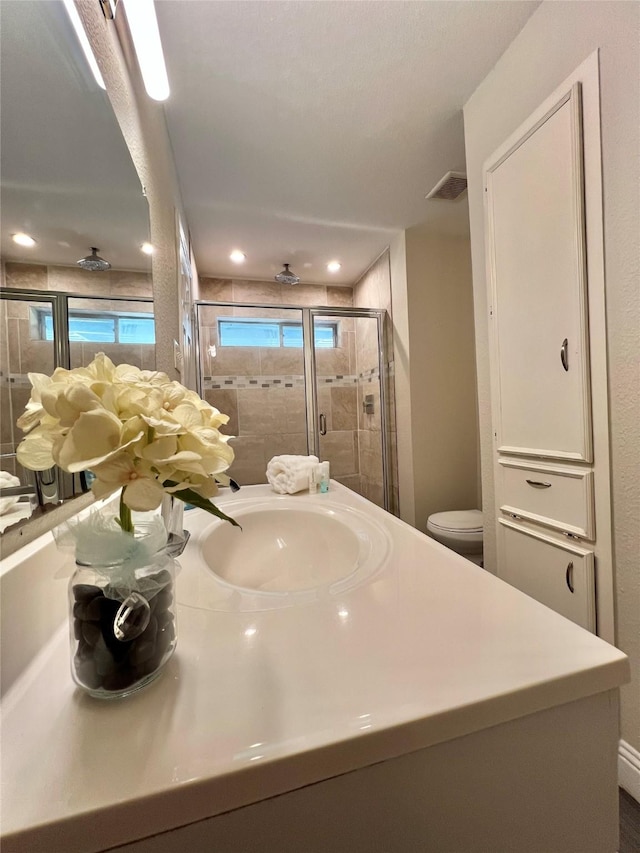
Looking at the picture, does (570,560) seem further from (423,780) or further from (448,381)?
(448,381)

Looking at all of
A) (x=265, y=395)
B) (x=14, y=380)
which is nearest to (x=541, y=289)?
(x=14, y=380)

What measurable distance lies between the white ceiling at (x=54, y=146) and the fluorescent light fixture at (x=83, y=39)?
18 millimetres

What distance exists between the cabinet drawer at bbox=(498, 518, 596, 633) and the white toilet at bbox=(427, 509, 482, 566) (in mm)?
519

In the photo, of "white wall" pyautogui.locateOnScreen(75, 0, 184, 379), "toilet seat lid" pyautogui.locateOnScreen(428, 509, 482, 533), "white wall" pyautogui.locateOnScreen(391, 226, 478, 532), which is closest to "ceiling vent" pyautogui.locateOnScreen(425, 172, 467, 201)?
"white wall" pyautogui.locateOnScreen(391, 226, 478, 532)

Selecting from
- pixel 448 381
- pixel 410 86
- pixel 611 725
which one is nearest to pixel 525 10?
pixel 410 86

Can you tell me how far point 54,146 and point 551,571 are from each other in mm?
1688

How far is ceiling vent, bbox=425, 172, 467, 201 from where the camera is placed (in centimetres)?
194

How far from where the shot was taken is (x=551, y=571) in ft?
3.86

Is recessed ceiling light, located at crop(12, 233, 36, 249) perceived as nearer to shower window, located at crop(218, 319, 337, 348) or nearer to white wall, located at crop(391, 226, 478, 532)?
white wall, located at crop(391, 226, 478, 532)

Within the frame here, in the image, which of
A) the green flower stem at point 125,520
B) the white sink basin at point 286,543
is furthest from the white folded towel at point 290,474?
the green flower stem at point 125,520

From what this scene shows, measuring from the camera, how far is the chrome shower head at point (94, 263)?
0.68m

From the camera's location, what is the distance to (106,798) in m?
0.29

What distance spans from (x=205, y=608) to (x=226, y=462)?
0.34m

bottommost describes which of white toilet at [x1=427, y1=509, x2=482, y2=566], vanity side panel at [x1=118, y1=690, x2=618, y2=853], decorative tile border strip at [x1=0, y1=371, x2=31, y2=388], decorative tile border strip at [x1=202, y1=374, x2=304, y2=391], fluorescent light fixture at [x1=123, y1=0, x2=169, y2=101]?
white toilet at [x1=427, y1=509, x2=482, y2=566]
